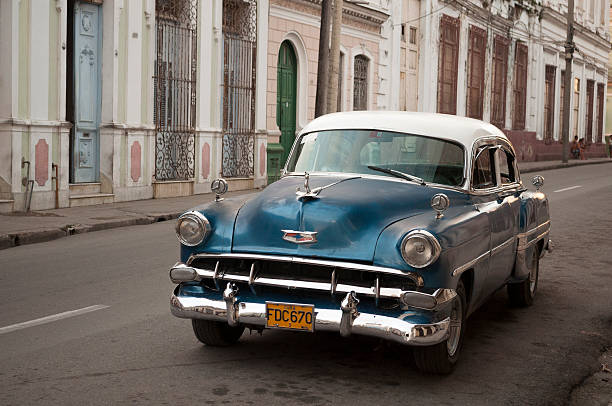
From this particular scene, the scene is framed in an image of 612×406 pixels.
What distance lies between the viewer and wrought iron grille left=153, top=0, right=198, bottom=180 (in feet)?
61.2

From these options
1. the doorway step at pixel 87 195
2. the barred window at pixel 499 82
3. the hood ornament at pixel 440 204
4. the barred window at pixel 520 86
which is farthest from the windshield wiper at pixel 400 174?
the barred window at pixel 520 86

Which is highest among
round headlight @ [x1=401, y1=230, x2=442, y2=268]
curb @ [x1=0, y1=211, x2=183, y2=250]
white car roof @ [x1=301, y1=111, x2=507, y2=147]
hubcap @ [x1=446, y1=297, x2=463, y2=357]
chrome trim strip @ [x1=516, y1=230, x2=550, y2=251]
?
white car roof @ [x1=301, y1=111, x2=507, y2=147]

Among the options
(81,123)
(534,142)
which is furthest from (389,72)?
(534,142)

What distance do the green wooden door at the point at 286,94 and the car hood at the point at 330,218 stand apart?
57.8 feet

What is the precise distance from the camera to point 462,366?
6.06m

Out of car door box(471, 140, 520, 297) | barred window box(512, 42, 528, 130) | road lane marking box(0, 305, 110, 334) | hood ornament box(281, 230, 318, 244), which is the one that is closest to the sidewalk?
road lane marking box(0, 305, 110, 334)

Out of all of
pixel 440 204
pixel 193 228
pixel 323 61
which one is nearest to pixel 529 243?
pixel 440 204

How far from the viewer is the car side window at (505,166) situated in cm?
761

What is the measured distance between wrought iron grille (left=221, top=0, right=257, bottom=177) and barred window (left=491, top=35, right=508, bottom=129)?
21.3m

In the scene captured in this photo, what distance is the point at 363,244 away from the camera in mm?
5461

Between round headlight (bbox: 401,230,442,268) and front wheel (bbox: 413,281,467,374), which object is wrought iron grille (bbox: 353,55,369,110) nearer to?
front wheel (bbox: 413,281,467,374)

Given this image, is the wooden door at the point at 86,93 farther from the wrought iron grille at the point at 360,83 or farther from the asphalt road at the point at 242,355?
the wrought iron grille at the point at 360,83

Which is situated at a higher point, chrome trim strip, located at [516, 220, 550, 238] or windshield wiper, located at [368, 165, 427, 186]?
windshield wiper, located at [368, 165, 427, 186]

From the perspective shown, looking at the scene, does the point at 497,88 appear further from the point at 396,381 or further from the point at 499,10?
the point at 396,381
